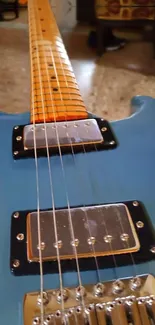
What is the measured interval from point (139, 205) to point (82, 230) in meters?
0.10

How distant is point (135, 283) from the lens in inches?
19.2

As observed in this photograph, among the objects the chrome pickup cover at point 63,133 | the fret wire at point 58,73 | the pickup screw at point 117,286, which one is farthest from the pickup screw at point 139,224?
the fret wire at point 58,73

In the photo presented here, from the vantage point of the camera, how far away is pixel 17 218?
0.58 meters

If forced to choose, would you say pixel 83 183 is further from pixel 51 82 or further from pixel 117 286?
pixel 51 82

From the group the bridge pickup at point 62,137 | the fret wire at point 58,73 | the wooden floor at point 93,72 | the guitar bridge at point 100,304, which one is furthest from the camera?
the wooden floor at point 93,72

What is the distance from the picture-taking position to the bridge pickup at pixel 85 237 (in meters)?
0.52

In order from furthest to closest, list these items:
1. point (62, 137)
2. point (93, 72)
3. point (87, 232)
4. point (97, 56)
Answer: point (97, 56)
point (93, 72)
point (62, 137)
point (87, 232)

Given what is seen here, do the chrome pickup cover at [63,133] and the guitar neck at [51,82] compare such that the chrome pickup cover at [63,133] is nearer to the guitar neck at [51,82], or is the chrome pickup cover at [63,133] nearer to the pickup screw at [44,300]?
the guitar neck at [51,82]

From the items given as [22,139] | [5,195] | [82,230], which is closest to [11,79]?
[22,139]

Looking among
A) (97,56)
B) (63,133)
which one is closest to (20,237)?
(63,133)

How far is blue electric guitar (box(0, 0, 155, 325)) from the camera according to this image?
472 millimetres

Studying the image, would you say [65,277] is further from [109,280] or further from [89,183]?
[89,183]

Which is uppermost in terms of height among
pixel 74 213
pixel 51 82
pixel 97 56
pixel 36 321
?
pixel 97 56

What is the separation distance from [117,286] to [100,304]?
33 mm
